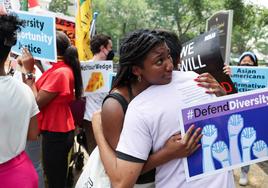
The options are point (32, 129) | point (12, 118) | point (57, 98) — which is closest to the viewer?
point (12, 118)

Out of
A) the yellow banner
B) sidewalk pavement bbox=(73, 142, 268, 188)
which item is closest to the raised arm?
sidewalk pavement bbox=(73, 142, 268, 188)

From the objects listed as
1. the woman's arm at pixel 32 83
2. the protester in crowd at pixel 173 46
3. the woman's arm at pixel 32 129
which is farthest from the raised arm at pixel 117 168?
the woman's arm at pixel 32 83

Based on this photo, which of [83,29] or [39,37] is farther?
[83,29]

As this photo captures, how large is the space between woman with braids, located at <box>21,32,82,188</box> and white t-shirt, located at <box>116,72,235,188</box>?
176 centimetres

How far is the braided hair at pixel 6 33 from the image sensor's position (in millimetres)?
1943

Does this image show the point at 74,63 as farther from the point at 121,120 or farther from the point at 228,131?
the point at 228,131

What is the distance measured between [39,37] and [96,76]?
1.16 meters

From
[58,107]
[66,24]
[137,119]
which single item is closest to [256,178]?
[58,107]

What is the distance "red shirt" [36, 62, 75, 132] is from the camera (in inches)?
120

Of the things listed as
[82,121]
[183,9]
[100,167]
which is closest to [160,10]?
[183,9]

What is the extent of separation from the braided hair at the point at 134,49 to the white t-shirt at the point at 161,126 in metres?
0.14

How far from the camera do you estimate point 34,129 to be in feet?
7.12

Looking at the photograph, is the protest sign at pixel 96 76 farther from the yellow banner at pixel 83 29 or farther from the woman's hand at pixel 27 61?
the woman's hand at pixel 27 61

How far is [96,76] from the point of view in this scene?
159 inches
